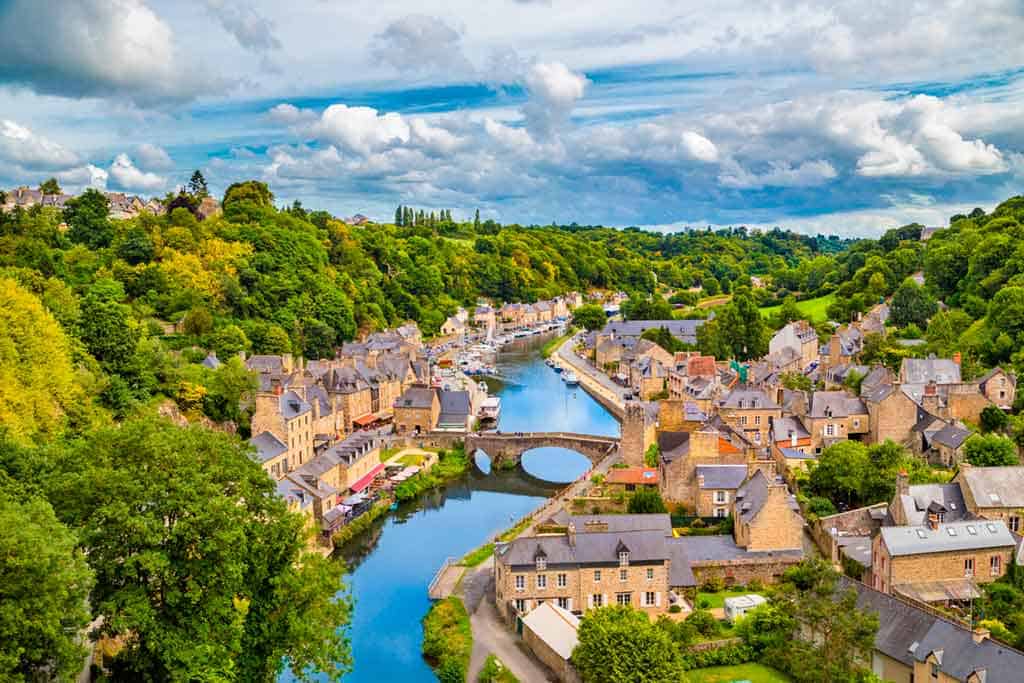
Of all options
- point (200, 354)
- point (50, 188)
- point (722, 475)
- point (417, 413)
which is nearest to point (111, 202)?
point (50, 188)

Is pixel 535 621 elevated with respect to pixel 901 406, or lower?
lower

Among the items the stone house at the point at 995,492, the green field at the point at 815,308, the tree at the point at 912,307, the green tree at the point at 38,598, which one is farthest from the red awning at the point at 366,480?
the green field at the point at 815,308

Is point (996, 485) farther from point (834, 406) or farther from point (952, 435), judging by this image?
point (834, 406)

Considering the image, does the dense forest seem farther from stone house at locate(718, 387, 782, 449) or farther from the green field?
stone house at locate(718, 387, 782, 449)

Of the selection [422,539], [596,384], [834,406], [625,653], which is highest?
[834,406]

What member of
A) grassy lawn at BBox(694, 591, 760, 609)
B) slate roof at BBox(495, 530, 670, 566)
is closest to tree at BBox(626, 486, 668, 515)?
grassy lawn at BBox(694, 591, 760, 609)

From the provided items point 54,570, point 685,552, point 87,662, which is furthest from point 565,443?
point 54,570

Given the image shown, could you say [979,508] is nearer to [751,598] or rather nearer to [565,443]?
[751,598]
